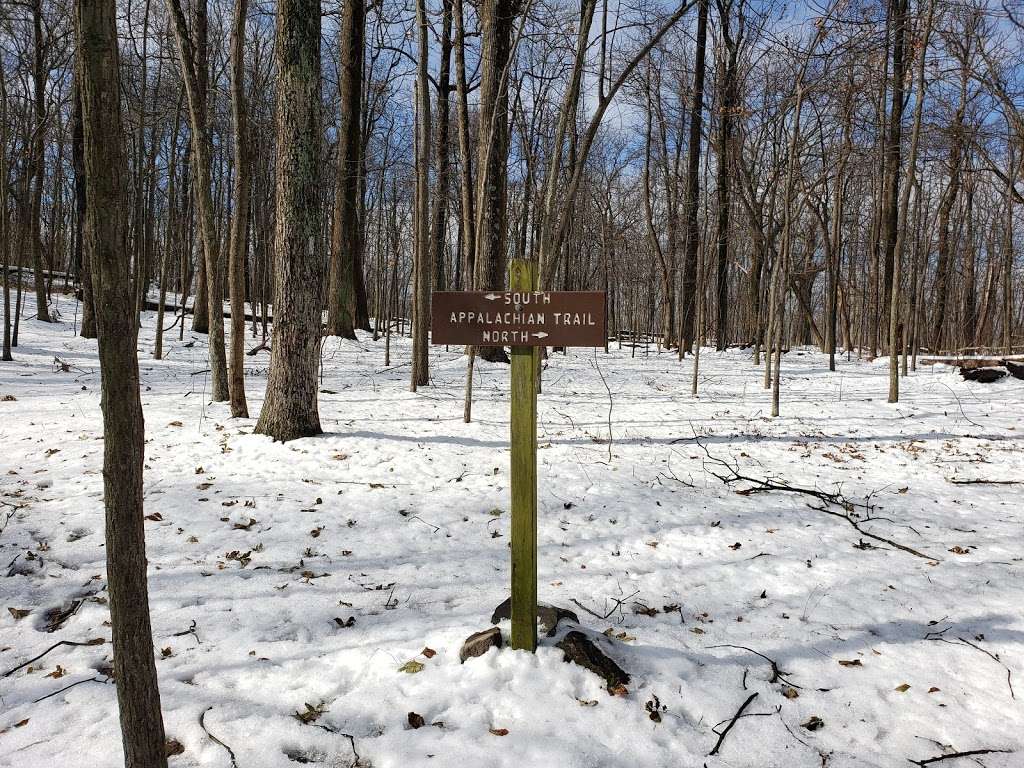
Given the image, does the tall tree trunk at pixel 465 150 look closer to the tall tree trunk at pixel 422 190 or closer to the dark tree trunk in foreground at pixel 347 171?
the tall tree trunk at pixel 422 190

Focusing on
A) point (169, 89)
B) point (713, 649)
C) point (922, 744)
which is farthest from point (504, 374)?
point (169, 89)

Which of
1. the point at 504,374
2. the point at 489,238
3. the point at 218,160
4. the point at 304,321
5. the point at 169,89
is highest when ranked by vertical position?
the point at 218,160

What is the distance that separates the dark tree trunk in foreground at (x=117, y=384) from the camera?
1.40 m

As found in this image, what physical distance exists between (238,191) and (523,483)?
5.86m

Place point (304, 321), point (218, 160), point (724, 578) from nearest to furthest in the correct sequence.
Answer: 1. point (724, 578)
2. point (304, 321)
3. point (218, 160)

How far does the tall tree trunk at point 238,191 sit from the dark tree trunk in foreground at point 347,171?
5.75 m

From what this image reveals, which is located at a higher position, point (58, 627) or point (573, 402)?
point (573, 402)

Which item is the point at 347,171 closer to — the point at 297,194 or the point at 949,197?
the point at 297,194

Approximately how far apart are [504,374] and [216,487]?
7459 mm

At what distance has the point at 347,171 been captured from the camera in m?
12.8

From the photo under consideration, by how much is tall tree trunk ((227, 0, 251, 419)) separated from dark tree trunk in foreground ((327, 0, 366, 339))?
18.9 ft

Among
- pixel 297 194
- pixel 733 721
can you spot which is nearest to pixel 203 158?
pixel 297 194

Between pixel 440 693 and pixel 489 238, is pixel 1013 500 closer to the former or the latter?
pixel 440 693

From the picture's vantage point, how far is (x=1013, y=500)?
5359mm
